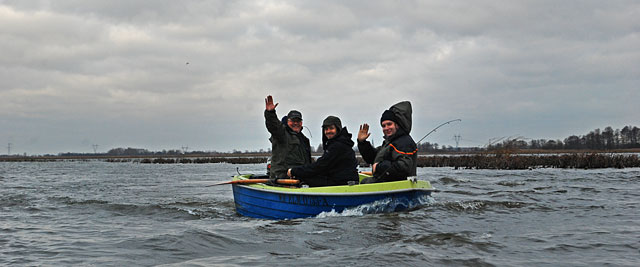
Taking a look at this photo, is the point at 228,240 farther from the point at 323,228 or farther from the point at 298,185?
the point at 298,185

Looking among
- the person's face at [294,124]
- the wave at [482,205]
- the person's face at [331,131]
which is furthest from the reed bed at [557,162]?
the person's face at [331,131]

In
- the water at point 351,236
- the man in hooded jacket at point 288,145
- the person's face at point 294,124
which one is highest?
the person's face at point 294,124

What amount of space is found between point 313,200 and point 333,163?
796 millimetres

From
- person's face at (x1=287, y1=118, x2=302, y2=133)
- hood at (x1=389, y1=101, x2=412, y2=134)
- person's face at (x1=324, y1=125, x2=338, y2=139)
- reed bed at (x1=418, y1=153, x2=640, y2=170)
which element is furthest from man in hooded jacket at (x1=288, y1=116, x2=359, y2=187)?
reed bed at (x1=418, y1=153, x2=640, y2=170)

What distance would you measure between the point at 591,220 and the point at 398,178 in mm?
3511

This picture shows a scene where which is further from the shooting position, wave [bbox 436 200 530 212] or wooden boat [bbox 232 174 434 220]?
wave [bbox 436 200 530 212]

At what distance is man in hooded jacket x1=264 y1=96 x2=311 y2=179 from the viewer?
9.38 meters

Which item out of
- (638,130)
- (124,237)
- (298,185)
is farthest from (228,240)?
(638,130)

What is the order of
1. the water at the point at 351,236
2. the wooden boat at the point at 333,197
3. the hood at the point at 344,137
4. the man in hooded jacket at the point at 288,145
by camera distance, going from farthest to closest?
1. the man in hooded jacket at the point at 288,145
2. the hood at the point at 344,137
3. the wooden boat at the point at 333,197
4. the water at the point at 351,236

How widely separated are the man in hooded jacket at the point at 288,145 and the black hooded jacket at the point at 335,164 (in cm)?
68

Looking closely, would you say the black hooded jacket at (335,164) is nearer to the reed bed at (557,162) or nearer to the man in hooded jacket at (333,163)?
the man in hooded jacket at (333,163)

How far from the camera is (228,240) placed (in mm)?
7121

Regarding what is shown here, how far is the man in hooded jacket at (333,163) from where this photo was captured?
847 cm

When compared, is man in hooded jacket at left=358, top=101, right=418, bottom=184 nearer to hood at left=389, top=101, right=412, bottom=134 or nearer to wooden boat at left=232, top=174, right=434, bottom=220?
hood at left=389, top=101, right=412, bottom=134
